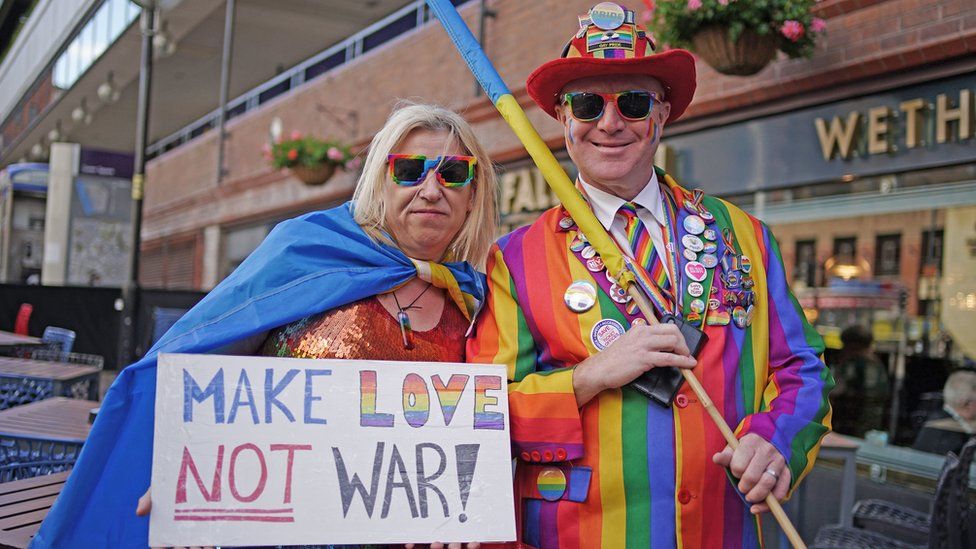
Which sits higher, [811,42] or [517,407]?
[811,42]

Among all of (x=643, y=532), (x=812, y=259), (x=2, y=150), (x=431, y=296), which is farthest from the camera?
(x=2, y=150)

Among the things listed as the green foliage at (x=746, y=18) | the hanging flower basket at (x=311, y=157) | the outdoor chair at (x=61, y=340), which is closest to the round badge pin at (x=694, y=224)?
the green foliage at (x=746, y=18)

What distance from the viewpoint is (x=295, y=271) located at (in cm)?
227

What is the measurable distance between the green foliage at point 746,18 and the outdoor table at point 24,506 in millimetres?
4334

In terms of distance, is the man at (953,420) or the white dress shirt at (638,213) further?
the man at (953,420)

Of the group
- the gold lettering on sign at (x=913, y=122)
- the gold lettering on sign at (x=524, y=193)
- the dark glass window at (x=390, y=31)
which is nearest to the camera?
the gold lettering on sign at (x=913, y=122)

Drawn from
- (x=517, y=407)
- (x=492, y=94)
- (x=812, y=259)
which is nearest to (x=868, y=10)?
(x=812, y=259)

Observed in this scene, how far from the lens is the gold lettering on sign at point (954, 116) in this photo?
17.3 ft

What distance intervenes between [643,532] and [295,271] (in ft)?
3.54

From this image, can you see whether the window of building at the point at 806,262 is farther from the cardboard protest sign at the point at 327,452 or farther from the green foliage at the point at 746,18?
the cardboard protest sign at the point at 327,452

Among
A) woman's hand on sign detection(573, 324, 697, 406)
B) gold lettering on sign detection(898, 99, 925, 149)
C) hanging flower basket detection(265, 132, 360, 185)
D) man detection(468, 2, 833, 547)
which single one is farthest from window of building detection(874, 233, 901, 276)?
hanging flower basket detection(265, 132, 360, 185)

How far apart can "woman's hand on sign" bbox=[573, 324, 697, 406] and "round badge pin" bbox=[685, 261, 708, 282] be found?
225 mm

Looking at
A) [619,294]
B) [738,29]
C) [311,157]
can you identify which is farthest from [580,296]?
[311,157]

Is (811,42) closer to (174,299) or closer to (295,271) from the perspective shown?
(295,271)
